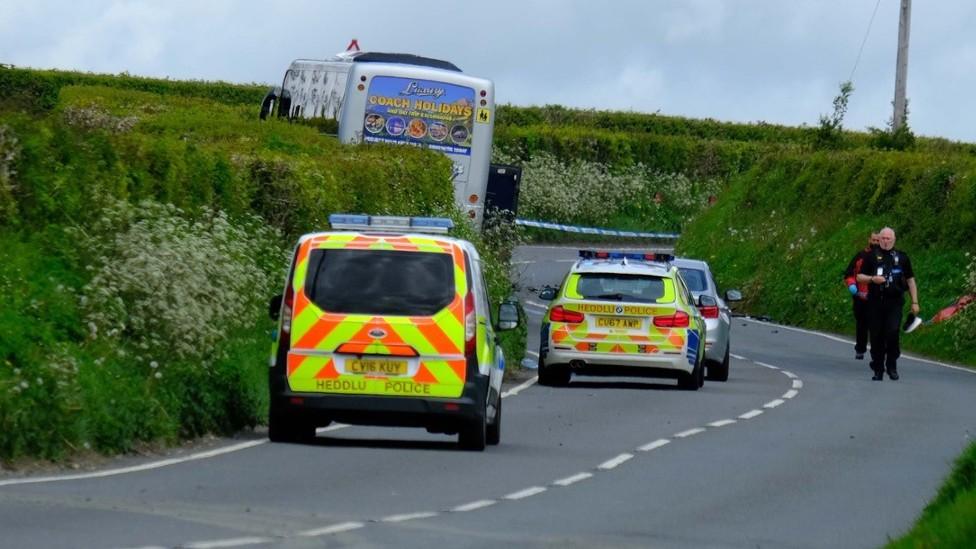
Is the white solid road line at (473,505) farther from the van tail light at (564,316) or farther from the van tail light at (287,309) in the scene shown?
the van tail light at (564,316)

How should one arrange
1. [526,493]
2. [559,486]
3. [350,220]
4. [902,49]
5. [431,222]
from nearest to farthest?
[526,493] → [559,486] → [431,222] → [350,220] → [902,49]

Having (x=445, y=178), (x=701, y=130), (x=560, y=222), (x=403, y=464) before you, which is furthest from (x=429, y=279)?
(x=701, y=130)

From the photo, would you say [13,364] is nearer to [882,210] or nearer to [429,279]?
[429,279]

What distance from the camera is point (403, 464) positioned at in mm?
16719

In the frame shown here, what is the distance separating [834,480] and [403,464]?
3.12m

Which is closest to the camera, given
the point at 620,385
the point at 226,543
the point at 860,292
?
the point at 226,543

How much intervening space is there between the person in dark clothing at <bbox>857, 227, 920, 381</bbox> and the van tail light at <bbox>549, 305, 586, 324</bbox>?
16.0ft

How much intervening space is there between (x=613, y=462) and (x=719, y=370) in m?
12.4

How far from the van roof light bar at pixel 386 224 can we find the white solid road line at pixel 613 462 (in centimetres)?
229

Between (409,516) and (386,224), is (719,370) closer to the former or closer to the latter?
(386,224)

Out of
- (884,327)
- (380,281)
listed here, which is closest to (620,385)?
(884,327)

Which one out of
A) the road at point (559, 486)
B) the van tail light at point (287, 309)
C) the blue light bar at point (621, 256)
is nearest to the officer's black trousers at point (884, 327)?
the blue light bar at point (621, 256)

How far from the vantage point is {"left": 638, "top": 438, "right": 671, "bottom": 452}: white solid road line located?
18969 mm

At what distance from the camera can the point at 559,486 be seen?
15.6 metres
